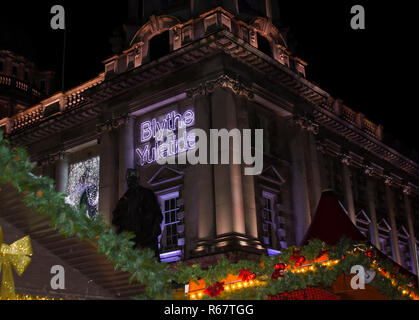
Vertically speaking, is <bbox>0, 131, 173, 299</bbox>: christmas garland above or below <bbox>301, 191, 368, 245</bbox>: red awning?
below

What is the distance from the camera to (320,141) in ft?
93.7

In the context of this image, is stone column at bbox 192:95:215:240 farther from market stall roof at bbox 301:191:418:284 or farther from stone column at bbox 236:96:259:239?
market stall roof at bbox 301:191:418:284

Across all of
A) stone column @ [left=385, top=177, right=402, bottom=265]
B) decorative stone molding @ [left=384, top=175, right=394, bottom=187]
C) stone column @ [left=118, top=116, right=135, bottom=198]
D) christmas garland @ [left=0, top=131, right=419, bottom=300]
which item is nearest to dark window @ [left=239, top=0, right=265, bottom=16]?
stone column @ [left=118, top=116, right=135, bottom=198]

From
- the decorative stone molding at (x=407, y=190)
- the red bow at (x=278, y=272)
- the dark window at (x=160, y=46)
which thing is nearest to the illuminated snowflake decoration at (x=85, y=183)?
the dark window at (x=160, y=46)

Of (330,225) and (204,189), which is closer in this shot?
(330,225)

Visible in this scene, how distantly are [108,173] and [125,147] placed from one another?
1488mm

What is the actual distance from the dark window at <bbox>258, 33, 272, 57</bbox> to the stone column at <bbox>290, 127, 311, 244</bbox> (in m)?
4.14

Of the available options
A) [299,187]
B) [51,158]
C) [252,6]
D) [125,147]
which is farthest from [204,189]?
[51,158]

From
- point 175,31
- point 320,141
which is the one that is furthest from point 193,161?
point 320,141

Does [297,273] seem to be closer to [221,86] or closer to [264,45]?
[221,86]

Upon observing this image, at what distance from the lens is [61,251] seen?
12.6 feet

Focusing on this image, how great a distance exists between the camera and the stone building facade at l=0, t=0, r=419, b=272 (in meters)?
21.7

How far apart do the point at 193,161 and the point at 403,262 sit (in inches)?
768
